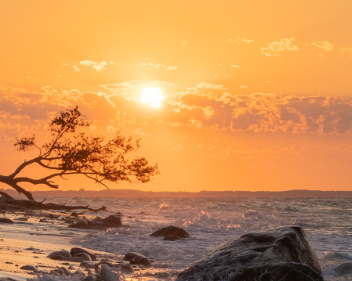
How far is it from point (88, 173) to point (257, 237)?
1872 cm

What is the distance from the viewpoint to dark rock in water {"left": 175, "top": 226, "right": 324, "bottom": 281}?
21.9ft

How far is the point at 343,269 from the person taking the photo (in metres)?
12.8

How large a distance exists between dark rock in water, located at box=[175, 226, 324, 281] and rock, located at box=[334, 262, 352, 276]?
14.0ft

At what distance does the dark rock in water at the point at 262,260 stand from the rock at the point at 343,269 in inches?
168

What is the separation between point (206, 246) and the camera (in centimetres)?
1892

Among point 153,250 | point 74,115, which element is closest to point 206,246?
point 153,250

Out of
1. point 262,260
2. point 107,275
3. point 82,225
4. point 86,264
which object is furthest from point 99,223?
point 262,260

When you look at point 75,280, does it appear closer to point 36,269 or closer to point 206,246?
point 36,269

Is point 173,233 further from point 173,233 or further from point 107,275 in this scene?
point 107,275

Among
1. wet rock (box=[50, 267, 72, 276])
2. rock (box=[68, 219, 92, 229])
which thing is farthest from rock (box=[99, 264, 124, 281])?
rock (box=[68, 219, 92, 229])

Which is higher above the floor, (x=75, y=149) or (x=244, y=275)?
(x=75, y=149)

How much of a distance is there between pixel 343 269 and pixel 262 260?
21.8 feet

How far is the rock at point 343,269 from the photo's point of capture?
41.4ft

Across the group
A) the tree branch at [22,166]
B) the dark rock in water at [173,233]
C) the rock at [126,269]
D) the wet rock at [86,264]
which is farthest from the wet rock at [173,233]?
the wet rock at [86,264]
